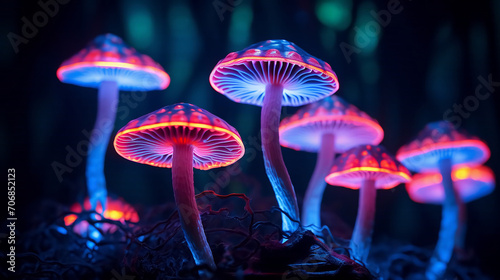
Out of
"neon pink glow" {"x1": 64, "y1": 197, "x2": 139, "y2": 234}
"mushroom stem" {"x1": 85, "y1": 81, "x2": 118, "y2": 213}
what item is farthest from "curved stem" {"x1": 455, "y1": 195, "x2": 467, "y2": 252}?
"mushroom stem" {"x1": 85, "y1": 81, "x2": 118, "y2": 213}

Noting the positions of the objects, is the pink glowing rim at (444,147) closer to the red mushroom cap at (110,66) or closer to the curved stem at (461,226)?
the curved stem at (461,226)

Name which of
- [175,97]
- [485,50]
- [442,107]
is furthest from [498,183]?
[175,97]

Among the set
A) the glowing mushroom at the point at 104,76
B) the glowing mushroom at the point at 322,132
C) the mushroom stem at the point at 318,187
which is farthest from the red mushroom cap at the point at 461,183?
the glowing mushroom at the point at 104,76

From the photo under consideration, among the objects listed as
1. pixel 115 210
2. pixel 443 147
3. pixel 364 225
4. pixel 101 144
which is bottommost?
pixel 115 210

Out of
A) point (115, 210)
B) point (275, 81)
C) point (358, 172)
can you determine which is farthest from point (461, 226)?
point (115, 210)

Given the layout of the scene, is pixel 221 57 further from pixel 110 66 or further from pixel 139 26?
pixel 110 66

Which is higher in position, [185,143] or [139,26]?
[139,26]

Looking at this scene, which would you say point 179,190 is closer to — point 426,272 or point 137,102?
point 137,102

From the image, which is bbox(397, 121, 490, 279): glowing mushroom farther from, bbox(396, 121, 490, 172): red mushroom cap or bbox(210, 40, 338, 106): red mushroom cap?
bbox(210, 40, 338, 106): red mushroom cap
